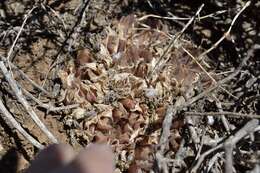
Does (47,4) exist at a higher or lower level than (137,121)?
higher

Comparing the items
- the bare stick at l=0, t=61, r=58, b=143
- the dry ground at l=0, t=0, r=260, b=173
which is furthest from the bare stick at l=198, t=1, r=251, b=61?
the bare stick at l=0, t=61, r=58, b=143

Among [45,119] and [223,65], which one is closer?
[45,119]

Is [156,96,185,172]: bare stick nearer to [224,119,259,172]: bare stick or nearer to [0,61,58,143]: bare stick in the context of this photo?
[224,119,259,172]: bare stick

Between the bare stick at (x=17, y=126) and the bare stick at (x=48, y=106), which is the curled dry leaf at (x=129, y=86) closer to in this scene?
the bare stick at (x=48, y=106)

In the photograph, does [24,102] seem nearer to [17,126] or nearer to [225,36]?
[17,126]

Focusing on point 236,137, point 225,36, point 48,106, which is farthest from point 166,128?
point 225,36

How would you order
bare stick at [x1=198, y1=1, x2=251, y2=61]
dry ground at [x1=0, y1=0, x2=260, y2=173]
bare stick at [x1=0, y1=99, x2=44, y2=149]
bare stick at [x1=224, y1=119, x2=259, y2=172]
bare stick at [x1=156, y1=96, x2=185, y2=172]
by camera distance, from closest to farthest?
bare stick at [x1=224, y1=119, x2=259, y2=172]
bare stick at [x1=156, y1=96, x2=185, y2=172]
bare stick at [x1=0, y1=99, x2=44, y2=149]
dry ground at [x1=0, y1=0, x2=260, y2=173]
bare stick at [x1=198, y1=1, x2=251, y2=61]

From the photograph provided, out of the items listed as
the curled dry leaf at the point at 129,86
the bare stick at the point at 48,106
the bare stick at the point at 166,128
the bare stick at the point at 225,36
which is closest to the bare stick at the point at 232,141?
the bare stick at the point at 166,128

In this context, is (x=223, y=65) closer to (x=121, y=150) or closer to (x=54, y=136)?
(x=121, y=150)

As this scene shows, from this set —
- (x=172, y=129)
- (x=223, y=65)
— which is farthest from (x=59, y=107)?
(x=223, y=65)
